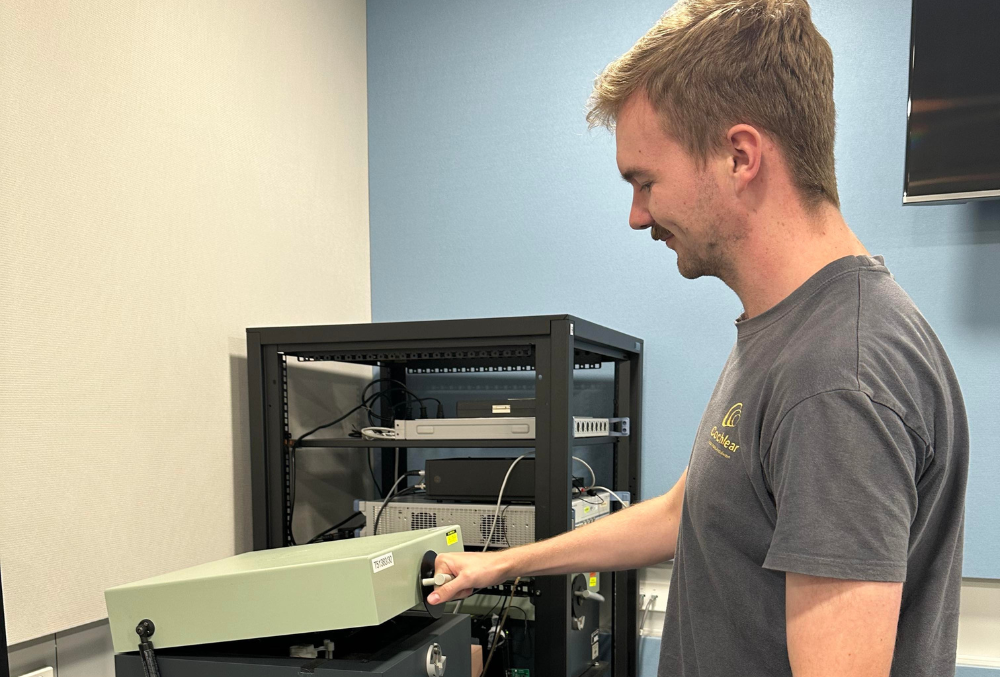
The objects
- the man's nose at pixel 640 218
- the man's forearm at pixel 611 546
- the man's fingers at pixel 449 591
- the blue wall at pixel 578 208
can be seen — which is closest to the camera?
the man's nose at pixel 640 218

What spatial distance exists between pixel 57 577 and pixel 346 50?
1537 mm

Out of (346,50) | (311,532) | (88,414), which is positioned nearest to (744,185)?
(88,414)

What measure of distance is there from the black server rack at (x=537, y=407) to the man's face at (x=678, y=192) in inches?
22.7

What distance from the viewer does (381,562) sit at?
3.00ft

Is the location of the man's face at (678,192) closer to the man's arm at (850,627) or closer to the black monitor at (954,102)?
the man's arm at (850,627)

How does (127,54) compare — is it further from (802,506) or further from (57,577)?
(802,506)

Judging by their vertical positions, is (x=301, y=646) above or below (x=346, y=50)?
below

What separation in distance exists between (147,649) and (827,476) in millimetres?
816

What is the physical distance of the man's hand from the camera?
1.04 m

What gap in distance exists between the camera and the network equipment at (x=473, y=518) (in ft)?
5.08

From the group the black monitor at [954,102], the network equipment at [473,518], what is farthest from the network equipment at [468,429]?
the black monitor at [954,102]

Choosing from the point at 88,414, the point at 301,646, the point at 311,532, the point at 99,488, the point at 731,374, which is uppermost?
the point at 731,374

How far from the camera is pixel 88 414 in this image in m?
1.29

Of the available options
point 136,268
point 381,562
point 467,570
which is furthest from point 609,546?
point 136,268
